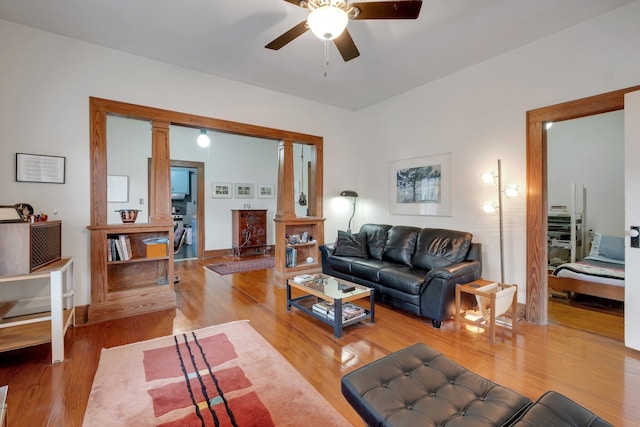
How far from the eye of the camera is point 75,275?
3131 mm

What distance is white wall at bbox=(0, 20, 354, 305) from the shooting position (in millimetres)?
2840

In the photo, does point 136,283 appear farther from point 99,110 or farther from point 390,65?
point 390,65

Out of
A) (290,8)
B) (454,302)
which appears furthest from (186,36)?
(454,302)

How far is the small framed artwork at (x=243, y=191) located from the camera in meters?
7.33

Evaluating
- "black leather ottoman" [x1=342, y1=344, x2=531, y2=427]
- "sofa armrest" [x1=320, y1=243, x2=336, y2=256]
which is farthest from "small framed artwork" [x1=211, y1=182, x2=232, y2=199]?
"black leather ottoman" [x1=342, y1=344, x2=531, y2=427]

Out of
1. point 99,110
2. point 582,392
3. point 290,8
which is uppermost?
point 290,8

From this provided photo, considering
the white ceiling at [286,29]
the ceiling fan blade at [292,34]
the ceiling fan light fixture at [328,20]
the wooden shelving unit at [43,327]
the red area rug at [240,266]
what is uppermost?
the white ceiling at [286,29]

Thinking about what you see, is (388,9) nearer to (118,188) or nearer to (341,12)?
(341,12)

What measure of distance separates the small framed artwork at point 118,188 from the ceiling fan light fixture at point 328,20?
218 inches

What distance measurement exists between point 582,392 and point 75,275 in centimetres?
460

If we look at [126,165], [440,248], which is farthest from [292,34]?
[126,165]

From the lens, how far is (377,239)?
14.3 ft

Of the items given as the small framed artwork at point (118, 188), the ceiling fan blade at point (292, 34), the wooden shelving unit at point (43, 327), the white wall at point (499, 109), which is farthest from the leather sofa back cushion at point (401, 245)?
the small framed artwork at point (118, 188)

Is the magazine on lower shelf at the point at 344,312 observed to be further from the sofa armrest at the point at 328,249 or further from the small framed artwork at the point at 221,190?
the small framed artwork at the point at 221,190
